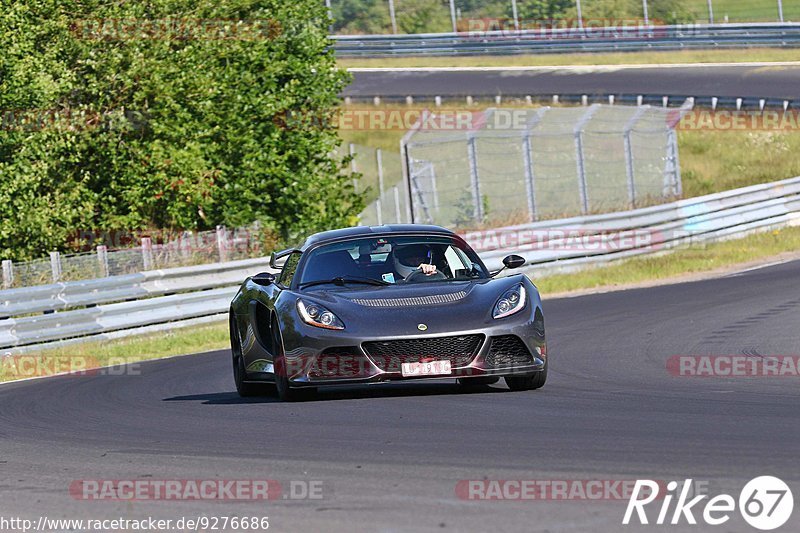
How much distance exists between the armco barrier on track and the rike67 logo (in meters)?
13.6

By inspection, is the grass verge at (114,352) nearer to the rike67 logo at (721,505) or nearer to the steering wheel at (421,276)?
the steering wheel at (421,276)

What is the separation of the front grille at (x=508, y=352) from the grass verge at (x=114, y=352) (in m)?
6.74

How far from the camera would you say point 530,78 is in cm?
5075

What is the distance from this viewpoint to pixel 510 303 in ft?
33.9

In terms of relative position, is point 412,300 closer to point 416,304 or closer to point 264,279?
point 416,304

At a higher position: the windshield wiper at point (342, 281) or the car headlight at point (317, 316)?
the windshield wiper at point (342, 281)

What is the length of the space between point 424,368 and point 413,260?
153 cm

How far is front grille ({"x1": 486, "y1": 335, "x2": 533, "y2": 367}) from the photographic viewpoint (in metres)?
10.1

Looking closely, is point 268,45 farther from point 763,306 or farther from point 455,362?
point 455,362

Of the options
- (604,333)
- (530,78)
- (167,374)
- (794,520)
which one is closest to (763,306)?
(604,333)

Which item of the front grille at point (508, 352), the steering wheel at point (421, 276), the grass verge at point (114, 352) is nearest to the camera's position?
the front grille at point (508, 352)

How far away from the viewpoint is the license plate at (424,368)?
993 centimetres

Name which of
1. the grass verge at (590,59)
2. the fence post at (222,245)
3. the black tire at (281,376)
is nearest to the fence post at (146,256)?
the fence post at (222,245)

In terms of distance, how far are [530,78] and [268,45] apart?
23.9m
